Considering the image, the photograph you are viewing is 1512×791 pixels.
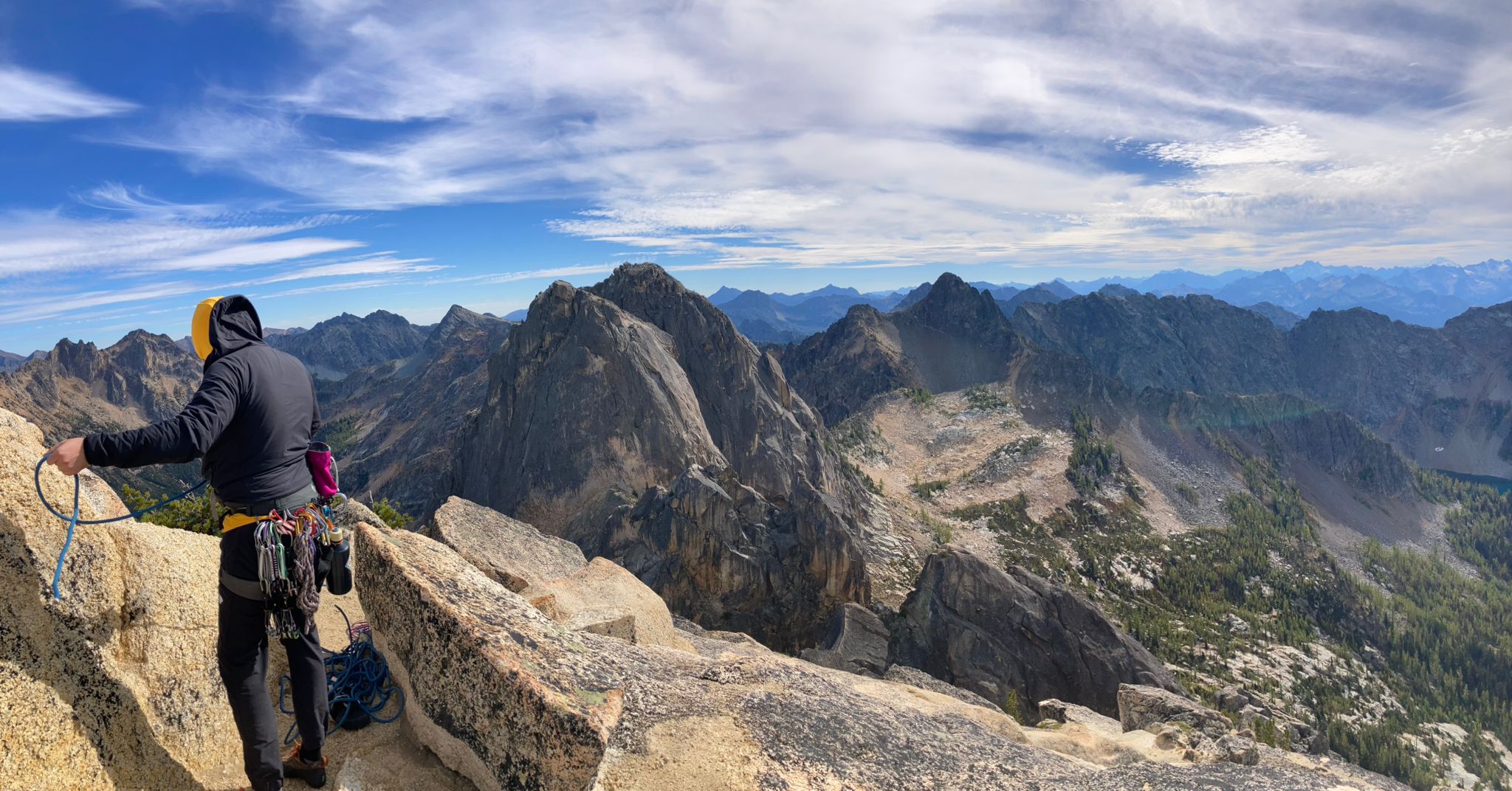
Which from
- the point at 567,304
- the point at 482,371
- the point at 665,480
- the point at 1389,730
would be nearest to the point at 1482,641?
the point at 1389,730

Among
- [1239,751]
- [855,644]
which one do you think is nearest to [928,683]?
[855,644]

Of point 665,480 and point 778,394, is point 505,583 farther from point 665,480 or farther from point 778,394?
point 778,394

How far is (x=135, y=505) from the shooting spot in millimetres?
22484

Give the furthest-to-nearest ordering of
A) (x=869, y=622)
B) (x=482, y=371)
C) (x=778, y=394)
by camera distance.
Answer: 1. (x=482, y=371)
2. (x=778, y=394)
3. (x=869, y=622)

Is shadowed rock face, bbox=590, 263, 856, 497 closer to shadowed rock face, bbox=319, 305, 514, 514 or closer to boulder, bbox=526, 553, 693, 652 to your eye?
shadowed rock face, bbox=319, 305, 514, 514

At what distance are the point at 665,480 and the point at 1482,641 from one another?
117683mm

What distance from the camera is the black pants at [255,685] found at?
718cm

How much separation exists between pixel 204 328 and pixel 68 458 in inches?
Answer: 73.6

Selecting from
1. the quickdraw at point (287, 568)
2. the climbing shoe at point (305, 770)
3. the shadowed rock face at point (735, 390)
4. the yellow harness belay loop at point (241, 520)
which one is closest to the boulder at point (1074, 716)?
the climbing shoe at point (305, 770)

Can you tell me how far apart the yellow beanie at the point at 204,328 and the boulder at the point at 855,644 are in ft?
113

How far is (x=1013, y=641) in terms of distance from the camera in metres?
45.8

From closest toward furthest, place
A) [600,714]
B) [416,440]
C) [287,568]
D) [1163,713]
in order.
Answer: [287,568], [600,714], [1163,713], [416,440]

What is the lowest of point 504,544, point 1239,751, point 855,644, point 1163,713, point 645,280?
point 855,644

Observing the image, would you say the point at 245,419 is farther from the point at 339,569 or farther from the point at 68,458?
the point at 339,569
